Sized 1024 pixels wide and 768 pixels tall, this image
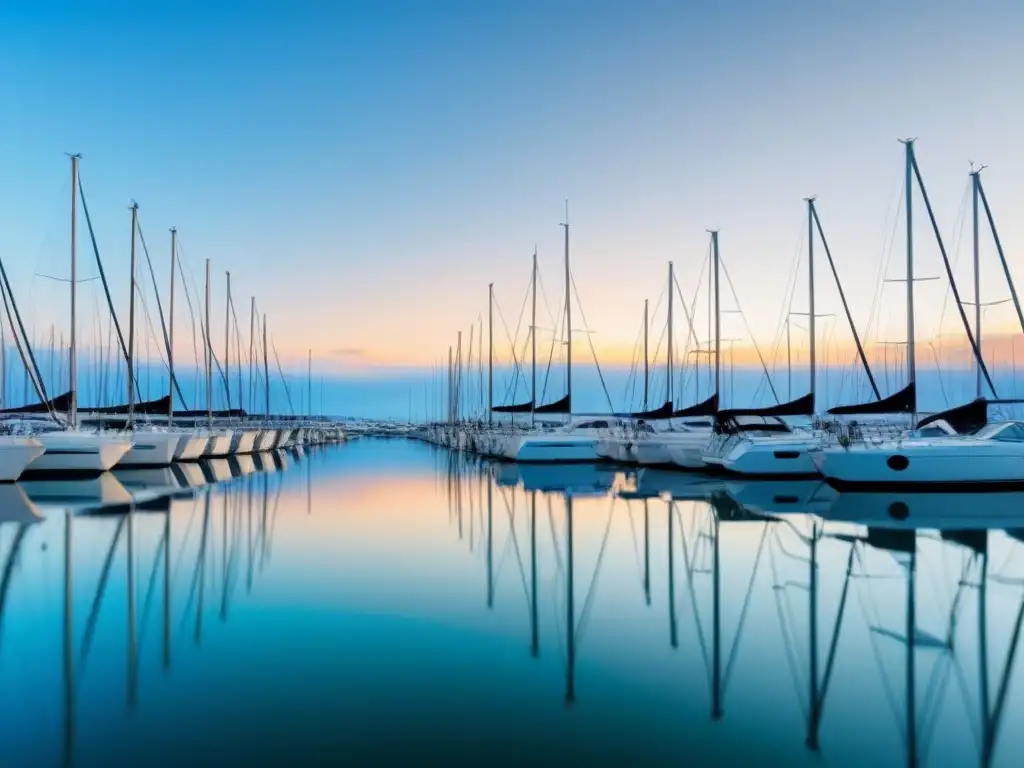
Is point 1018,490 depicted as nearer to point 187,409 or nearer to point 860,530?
point 860,530

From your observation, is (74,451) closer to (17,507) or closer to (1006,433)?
(17,507)

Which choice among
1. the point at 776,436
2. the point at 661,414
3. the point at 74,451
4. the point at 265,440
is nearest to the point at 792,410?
the point at 776,436

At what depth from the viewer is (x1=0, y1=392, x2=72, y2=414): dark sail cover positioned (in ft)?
77.8

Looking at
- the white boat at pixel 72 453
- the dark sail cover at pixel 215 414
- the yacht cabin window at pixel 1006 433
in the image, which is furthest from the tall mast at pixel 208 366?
the yacht cabin window at pixel 1006 433

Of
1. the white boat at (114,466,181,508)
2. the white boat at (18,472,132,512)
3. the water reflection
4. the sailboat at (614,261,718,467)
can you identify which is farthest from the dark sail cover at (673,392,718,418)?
the white boat at (18,472,132,512)

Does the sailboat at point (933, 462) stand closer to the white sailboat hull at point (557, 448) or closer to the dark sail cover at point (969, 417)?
the dark sail cover at point (969, 417)

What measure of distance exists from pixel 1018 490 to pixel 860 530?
8.26m

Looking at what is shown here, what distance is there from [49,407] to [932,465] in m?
22.1

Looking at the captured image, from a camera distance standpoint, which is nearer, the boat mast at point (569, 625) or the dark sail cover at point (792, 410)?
the boat mast at point (569, 625)

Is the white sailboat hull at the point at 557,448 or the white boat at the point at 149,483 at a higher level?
the white sailboat hull at the point at 557,448

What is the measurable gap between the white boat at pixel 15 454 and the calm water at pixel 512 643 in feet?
24.5

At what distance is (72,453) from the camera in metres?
23.2

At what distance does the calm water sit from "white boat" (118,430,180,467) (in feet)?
46.9

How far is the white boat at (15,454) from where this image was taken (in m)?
20.2
